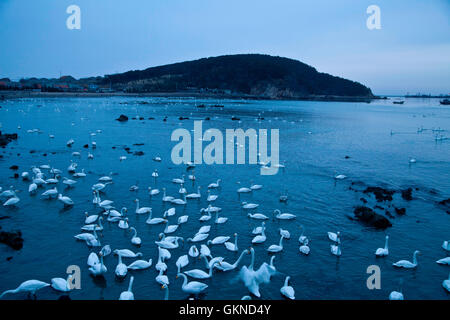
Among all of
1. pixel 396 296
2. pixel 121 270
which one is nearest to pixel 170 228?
pixel 121 270

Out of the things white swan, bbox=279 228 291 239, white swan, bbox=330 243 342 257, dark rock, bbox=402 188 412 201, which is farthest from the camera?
dark rock, bbox=402 188 412 201

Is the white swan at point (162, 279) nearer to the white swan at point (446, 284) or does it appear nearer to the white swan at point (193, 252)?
the white swan at point (193, 252)

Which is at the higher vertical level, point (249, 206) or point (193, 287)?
point (249, 206)

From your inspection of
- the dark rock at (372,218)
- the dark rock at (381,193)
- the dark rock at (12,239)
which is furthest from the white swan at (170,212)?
the dark rock at (381,193)

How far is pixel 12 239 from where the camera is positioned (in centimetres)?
1141

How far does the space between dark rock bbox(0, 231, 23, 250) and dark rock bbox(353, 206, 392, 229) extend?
14.5 metres

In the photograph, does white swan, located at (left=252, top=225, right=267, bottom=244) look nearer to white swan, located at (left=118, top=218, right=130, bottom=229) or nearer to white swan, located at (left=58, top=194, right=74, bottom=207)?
white swan, located at (left=118, top=218, right=130, bottom=229)

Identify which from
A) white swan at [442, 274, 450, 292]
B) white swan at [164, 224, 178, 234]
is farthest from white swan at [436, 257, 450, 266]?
white swan at [164, 224, 178, 234]

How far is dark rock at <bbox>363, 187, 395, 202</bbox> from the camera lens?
17703mm

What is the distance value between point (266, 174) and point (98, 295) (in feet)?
50.3

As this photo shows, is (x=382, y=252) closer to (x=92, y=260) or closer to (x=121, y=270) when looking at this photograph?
(x=121, y=270)
